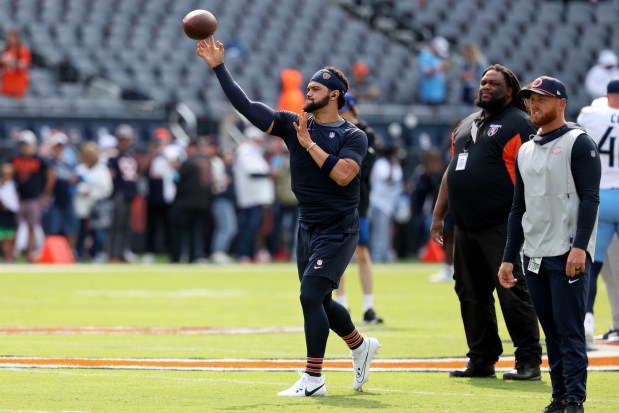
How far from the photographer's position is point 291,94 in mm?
27344

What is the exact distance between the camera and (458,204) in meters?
9.69

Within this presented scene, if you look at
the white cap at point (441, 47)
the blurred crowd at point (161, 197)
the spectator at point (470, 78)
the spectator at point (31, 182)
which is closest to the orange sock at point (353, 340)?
the blurred crowd at point (161, 197)

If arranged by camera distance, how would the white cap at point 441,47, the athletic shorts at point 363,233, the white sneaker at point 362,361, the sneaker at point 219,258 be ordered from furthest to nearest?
the white cap at point 441,47 → the sneaker at point 219,258 → the athletic shorts at point 363,233 → the white sneaker at point 362,361

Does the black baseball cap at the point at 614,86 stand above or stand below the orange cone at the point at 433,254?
above

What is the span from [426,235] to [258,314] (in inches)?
530

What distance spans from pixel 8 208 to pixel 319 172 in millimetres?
16285

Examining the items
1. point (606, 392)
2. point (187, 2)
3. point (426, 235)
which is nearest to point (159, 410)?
point (606, 392)

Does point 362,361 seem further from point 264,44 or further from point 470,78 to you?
point 264,44

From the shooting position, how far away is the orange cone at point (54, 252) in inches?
936

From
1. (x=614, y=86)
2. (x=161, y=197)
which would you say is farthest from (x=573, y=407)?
(x=161, y=197)

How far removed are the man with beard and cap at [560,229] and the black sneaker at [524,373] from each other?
1.86 m

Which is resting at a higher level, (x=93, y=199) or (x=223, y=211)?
(x=93, y=199)

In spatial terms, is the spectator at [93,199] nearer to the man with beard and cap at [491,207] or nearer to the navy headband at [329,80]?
the man with beard and cap at [491,207]

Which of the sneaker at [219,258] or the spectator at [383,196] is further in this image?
the sneaker at [219,258]
